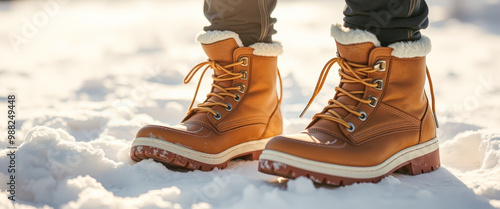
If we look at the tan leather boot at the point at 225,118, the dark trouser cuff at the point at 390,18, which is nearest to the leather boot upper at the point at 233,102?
the tan leather boot at the point at 225,118

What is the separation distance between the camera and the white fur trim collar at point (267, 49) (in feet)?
6.41

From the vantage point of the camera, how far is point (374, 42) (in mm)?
1638

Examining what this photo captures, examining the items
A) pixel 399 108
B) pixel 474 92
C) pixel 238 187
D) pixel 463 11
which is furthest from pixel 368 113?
pixel 463 11

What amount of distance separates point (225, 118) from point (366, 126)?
0.52m

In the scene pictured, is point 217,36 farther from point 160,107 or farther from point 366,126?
point 160,107

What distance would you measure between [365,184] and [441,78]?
9.02 feet

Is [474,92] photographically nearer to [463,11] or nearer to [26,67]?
[26,67]

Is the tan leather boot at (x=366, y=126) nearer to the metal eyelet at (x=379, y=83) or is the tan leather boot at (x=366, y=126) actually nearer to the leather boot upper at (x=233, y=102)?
the metal eyelet at (x=379, y=83)

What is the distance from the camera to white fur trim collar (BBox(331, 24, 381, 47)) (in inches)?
63.5

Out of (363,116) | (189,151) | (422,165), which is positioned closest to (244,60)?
(189,151)

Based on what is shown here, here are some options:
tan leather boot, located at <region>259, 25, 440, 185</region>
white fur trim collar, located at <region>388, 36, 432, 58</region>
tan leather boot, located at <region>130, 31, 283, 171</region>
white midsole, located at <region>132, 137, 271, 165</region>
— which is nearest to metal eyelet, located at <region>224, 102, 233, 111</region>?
tan leather boot, located at <region>130, 31, 283, 171</region>

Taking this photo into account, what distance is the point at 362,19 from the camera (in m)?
1.67

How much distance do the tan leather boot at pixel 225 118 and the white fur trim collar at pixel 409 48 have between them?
51cm

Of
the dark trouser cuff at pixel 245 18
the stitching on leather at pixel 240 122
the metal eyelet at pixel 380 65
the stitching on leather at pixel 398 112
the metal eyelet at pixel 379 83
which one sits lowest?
the stitching on leather at pixel 240 122
